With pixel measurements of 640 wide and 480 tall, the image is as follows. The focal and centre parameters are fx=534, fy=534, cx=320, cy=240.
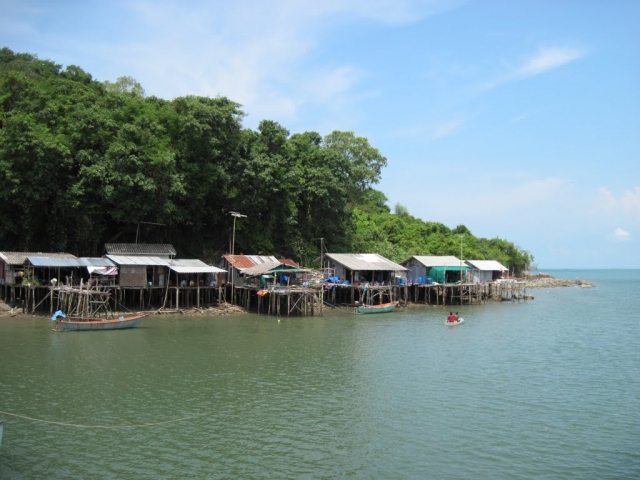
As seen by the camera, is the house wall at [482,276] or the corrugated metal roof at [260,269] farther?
the house wall at [482,276]

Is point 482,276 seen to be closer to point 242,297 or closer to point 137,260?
point 242,297

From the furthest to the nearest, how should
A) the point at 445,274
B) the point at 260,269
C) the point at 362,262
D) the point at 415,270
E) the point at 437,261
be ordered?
the point at 437,261, the point at 415,270, the point at 445,274, the point at 362,262, the point at 260,269

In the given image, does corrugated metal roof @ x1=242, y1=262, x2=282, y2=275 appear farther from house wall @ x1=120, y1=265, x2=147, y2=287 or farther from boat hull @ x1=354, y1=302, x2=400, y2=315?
boat hull @ x1=354, y1=302, x2=400, y2=315

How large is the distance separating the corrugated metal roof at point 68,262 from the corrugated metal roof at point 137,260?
1.17ft

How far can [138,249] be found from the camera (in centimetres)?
3397

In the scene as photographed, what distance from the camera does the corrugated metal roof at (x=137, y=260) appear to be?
3139 centimetres

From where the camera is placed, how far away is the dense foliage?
31.9m

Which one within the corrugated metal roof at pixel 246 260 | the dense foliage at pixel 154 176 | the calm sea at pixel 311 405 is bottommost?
the calm sea at pixel 311 405

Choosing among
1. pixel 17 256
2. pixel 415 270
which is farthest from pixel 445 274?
pixel 17 256

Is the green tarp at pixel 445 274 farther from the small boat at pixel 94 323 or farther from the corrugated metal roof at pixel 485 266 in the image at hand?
the small boat at pixel 94 323

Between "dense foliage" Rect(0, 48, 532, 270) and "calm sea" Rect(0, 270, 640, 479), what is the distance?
27.0 feet

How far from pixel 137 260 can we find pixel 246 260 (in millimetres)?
7461

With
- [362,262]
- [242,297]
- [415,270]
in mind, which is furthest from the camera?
[415,270]

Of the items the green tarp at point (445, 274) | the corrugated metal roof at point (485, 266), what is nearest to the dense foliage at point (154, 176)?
the green tarp at point (445, 274)
